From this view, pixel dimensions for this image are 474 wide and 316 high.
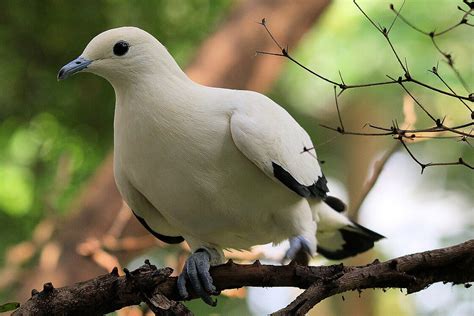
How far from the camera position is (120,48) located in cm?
137

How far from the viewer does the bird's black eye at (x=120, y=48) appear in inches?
53.9

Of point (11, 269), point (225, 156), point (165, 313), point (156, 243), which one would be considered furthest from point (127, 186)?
point (11, 269)

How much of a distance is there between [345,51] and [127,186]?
1477 millimetres

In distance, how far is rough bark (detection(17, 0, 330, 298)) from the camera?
2.33m

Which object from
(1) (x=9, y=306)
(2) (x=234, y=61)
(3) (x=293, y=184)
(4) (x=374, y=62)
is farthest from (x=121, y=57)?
(4) (x=374, y=62)

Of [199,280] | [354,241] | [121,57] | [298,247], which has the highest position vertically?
[121,57]

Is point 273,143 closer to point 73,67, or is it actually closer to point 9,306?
point 73,67

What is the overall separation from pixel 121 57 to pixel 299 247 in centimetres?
48

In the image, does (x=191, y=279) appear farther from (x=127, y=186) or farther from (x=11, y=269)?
(x=11, y=269)

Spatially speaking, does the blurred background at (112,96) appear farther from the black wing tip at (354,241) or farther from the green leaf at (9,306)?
the green leaf at (9,306)

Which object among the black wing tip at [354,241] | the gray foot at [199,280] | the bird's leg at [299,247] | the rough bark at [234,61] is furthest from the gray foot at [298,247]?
the rough bark at [234,61]

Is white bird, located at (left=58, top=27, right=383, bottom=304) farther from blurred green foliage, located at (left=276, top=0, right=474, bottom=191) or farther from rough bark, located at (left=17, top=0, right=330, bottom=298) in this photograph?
blurred green foliage, located at (left=276, top=0, right=474, bottom=191)

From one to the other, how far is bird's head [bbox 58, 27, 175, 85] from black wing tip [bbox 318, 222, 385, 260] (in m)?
0.61

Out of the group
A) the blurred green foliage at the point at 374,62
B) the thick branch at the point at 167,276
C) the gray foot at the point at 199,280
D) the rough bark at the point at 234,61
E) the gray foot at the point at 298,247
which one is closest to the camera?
the thick branch at the point at 167,276
